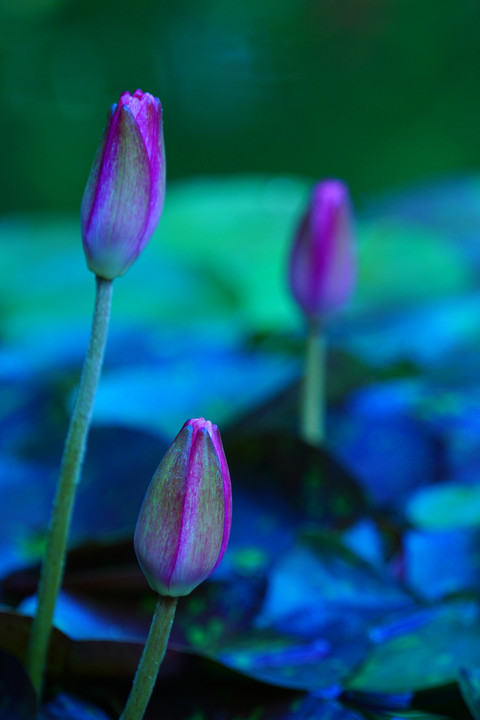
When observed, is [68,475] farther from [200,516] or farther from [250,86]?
[250,86]

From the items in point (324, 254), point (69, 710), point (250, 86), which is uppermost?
point (250, 86)

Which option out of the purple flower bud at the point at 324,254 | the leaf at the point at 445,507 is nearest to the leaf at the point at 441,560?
the leaf at the point at 445,507

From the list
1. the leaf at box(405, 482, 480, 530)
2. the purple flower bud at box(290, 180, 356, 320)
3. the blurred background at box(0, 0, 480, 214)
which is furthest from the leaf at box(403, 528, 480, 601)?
the blurred background at box(0, 0, 480, 214)

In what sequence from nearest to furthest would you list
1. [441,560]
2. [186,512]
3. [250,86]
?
[186,512] → [441,560] → [250,86]

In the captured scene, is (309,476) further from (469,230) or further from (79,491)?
(469,230)

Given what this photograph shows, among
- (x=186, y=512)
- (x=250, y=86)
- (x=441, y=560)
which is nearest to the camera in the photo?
(x=186, y=512)

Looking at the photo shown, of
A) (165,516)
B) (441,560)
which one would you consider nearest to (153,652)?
(165,516)
